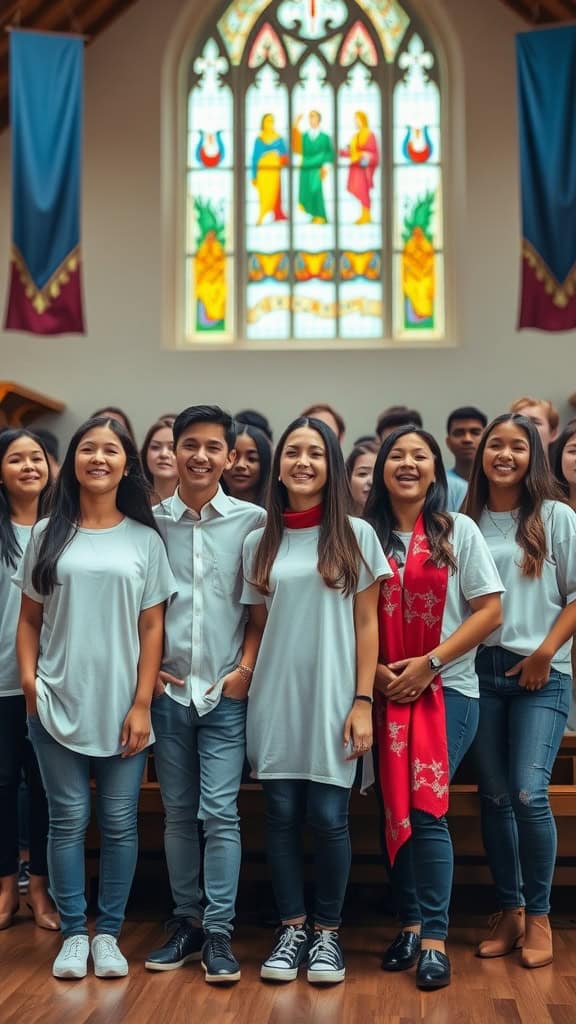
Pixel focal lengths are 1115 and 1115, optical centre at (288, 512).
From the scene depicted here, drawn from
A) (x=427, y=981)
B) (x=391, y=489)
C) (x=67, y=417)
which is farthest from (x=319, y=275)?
(x=427, y=981)

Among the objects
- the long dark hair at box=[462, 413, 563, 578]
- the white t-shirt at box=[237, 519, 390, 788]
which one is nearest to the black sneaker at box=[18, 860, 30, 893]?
the white t-shirt at box=[237, 519, 390, 788]

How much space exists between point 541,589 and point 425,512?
406 millimetres

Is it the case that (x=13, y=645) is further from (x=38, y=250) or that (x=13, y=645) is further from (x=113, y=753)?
(x=38, y=250)

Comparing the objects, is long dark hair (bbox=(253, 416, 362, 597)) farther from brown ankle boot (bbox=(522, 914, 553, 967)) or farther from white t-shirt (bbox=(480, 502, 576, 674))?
brown ankle boot (bbox=(522, 914, 553, 967))

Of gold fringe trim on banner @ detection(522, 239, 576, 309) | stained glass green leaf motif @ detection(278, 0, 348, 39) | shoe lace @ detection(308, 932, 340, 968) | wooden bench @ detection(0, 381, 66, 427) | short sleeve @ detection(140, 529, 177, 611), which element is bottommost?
shoe lace @ detection(308, 932, 340, 968)

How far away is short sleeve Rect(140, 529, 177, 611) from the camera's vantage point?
313 cm

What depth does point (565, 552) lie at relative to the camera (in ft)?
10.7

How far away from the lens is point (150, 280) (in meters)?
8.40

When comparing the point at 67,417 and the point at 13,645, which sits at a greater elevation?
the point at 67,417

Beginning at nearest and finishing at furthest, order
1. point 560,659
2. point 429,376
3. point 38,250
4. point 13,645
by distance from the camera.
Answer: point 560,659, point 13,645, point 38,250, point 429,376

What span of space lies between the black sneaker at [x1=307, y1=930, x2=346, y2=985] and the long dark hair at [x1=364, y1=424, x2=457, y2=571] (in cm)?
108

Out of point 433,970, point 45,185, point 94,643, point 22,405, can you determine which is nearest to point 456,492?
point 94,643

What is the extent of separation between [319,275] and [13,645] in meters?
5.63

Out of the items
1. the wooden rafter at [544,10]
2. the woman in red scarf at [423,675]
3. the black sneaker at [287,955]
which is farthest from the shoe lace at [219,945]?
the wooden rafter at [544,10]
